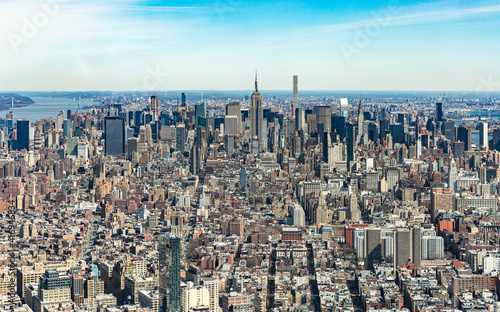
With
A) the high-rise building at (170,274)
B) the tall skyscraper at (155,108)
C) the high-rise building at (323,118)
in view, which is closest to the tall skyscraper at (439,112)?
the high-rise building at (323,118)

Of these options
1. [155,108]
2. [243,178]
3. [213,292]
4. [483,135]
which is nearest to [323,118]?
[155,108]

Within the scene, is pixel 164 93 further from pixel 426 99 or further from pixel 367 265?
pixel 367 265

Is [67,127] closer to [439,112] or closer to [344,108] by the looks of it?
[344,108]

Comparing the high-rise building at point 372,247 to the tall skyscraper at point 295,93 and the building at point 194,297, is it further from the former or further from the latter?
the tall skyscraper at point 295,93

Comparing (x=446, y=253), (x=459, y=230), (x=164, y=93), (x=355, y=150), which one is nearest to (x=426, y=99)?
(x=355, y=150)

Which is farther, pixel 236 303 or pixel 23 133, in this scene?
pixel 23 133

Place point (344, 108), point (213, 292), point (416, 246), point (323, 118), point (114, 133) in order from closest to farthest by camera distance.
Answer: point (213, 292) < point (416, 246) < point (344, 108) < point (114, 133) < point (323, 118)
